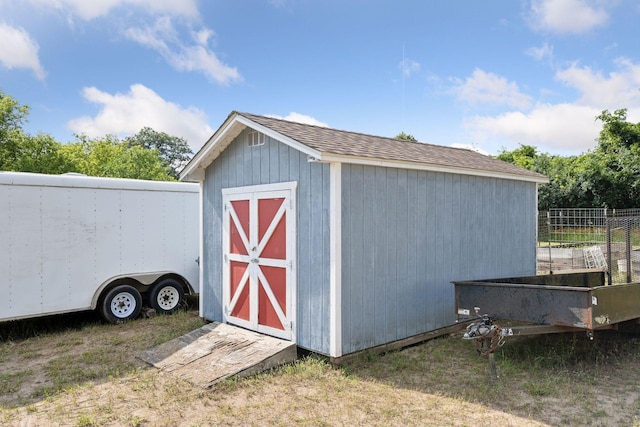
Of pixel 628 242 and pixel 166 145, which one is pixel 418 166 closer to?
pixel 628 242

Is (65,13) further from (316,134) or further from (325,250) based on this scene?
(325,250)

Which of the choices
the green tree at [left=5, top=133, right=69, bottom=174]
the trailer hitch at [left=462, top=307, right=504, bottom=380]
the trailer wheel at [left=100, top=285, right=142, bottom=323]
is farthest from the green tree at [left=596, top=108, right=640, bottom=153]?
the green tree at [left=5, top=133, right=69, bottom=174]

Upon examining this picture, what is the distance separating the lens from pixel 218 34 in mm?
11227

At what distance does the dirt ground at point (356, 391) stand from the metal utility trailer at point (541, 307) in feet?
1.74

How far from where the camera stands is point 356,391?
14.8 ft

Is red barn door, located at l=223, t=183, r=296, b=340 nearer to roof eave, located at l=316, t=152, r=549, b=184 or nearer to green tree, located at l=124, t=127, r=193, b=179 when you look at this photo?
roof eave, located at l=316, t=152, r=549, b=184

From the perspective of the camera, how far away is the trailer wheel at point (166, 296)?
26.8ft

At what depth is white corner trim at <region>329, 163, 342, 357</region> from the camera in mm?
5059

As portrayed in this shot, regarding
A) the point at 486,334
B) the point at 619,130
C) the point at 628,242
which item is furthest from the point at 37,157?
the point at 619,130

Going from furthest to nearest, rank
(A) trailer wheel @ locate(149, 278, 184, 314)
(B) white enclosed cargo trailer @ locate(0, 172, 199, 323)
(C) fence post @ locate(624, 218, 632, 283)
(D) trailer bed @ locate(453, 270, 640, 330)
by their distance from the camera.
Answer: (A) trailer wheel @ locate(149, 278, 184, 314) < (B) white enclosed cargo trailer @ locate(0, 172, 199, 323) < (C) fence post @ locate(624, 218, 632, 283) < (D) trailer bed @ locate(453, 270, 640, 330)

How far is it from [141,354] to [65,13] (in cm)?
949

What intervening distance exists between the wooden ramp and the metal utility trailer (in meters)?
2.24

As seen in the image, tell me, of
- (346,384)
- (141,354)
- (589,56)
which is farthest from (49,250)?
(589,56)

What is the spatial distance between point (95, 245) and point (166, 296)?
1.70 meters
